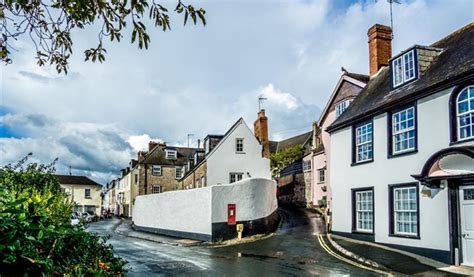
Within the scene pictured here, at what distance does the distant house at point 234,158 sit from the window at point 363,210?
18784mm

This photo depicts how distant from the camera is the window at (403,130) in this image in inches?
681

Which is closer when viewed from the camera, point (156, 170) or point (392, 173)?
point (392, 173)

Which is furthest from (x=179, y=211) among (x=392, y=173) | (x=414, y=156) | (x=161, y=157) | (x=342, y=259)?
(x=161, y=157)

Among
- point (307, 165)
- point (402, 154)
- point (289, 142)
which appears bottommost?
point (402, 154)

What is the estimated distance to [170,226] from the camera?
2853cm

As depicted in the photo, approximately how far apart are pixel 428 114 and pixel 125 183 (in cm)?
5950

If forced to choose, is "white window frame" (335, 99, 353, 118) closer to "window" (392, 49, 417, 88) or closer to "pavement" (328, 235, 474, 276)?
"window" (392, 49, 417, 88)

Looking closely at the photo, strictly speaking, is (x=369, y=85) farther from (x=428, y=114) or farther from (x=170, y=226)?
(x=170, y=226)

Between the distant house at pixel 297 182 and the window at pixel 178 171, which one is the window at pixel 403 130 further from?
the window at pixel 178 171

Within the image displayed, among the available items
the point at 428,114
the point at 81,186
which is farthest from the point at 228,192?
the point at 81,186

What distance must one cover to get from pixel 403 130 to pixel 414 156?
1307 millimetres

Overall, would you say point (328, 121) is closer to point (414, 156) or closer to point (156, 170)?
point (414, 156)

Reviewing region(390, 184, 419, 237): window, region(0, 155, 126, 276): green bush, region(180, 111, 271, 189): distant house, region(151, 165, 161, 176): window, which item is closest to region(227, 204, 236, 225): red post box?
region(390, 184, 419, 237): window

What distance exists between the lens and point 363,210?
2022cm
